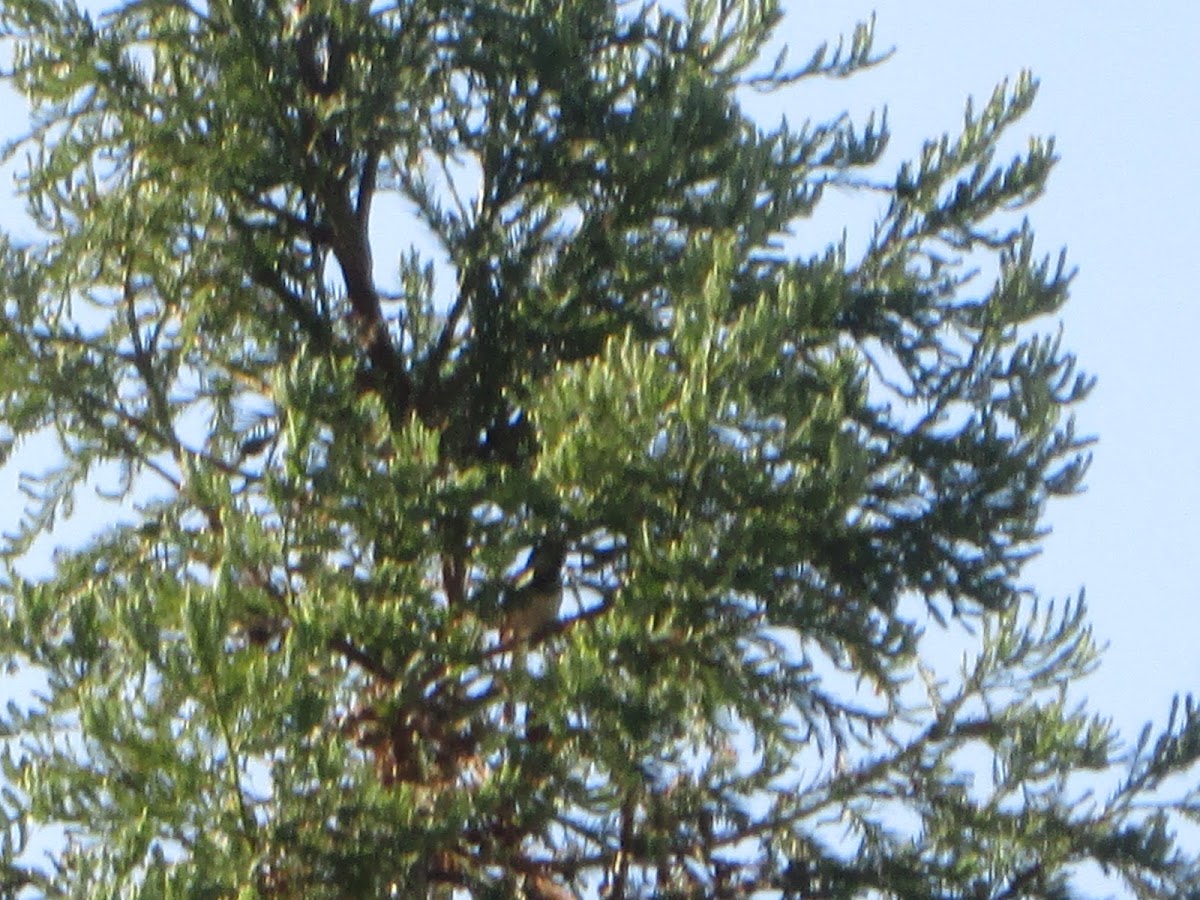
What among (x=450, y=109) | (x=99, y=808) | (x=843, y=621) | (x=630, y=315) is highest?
(x=450, y=109)

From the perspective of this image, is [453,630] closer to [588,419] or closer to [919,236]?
[588,419]

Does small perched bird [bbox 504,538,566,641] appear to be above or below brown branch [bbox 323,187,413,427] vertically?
below

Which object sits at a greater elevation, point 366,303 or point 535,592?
point 366,303

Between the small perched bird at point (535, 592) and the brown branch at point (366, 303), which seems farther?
the brown branch at point (366, 303)

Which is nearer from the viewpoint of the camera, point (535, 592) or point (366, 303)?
point (535, 592)

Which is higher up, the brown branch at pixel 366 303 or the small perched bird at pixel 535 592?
the brown branch at pixel 366 303

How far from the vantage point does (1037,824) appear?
7598 mm

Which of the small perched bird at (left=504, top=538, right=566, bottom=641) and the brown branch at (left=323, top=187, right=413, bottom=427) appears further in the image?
the brown branch at (left=323, top=187, right=413, bottom=427)

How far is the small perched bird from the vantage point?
7.79 metres

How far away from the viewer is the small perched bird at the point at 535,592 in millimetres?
7789

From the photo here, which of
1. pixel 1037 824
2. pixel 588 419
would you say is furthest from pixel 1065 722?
pixel 588 419

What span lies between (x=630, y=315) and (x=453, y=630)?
161cm

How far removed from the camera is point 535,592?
26.1 ft

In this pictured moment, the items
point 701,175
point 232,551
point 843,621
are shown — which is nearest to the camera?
point 232,551
